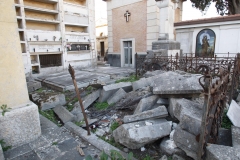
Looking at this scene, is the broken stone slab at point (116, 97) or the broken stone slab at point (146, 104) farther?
the broken stone slab at point (116, 97)

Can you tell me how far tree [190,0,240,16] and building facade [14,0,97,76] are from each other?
8.49 metres

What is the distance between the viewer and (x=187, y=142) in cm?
182

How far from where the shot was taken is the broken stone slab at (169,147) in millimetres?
2031

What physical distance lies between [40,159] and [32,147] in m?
0.34

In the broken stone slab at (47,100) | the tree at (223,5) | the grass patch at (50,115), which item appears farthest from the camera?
the tree at (223,5)

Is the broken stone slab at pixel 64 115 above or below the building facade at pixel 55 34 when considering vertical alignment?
below

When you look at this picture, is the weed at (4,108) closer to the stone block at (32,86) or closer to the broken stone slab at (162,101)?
the broken stone slab at (162,101)

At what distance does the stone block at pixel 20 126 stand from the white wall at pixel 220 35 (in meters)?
8.57

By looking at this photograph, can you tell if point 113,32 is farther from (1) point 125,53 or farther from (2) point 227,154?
(2) point 227,154

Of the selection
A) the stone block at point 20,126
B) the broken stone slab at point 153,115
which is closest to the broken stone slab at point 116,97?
the broken stone slab at point 153,115

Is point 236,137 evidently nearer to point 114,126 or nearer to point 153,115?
point 153,115

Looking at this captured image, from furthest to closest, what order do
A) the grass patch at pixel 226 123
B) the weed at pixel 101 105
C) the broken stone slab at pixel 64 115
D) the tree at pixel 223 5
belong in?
the tree at pixel 223 5 → the weed at pixel 101 105 → the broken stone slab at pixel 64 115 → the grass patch at pixel 226 123

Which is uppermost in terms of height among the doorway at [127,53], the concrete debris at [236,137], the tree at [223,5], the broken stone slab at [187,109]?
the tree at [223,5]

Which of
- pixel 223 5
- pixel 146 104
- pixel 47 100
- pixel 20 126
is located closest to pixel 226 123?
pixel 146 104
